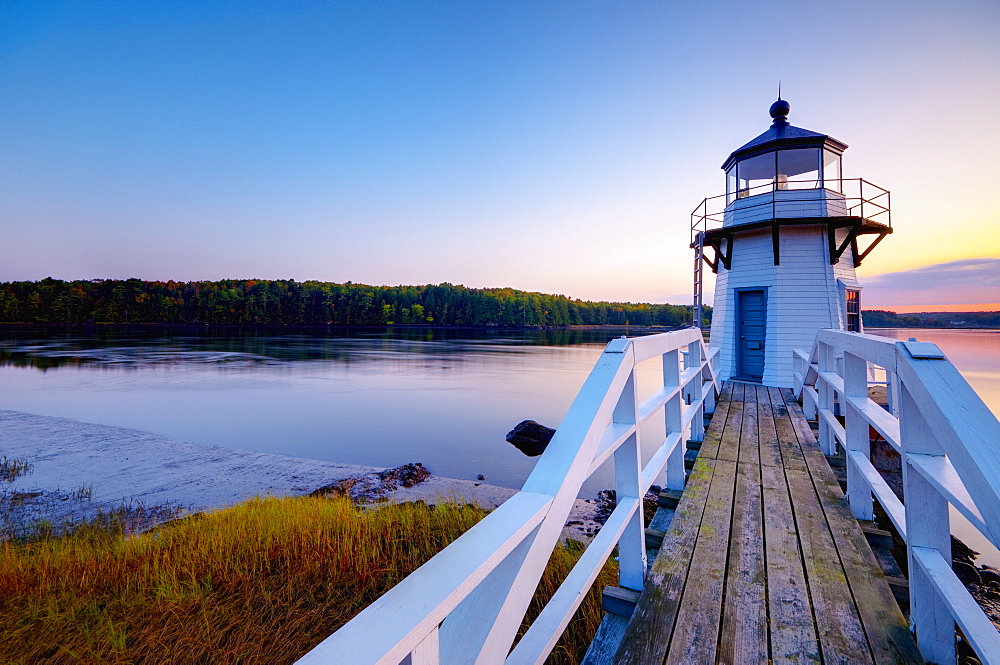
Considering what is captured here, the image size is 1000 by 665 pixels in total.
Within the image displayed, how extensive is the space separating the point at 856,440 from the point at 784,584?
156cm

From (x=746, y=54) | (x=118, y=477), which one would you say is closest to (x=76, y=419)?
(x=118, y=477)

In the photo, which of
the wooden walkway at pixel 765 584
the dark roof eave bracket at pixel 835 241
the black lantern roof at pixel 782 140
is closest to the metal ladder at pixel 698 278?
the black lantern roof at pixel 782 140

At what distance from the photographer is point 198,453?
37.1 ft

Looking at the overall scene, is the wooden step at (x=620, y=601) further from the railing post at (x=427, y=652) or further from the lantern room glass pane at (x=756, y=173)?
the lantern room glass pane at (x=756, y=173)

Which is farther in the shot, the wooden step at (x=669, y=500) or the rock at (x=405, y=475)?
the rock at (x=405, y=475)

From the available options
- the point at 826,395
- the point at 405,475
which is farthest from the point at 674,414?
the point at 405,475

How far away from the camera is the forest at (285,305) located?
9738 centimetres

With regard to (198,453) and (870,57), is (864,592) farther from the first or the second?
(198,453)

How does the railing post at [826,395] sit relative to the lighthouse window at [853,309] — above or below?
below

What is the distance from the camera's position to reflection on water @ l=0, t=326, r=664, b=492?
43.7 ft

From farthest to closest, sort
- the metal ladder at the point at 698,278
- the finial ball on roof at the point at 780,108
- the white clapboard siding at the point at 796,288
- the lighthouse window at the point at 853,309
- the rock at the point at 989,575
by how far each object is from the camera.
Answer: the metal ladder at the point at 698,278 → the finial ball on roof at the point at 780,108 → the lighthouse window at the point at 853,309 → the white clapboard siding at the point at 796,288 → the rock at the point at 989,575

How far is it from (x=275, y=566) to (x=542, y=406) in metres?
17.2

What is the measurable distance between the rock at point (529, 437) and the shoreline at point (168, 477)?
3668 millimetres

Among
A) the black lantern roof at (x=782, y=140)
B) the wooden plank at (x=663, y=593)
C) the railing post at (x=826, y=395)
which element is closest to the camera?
the wooden plank at (x=663, y=593)
